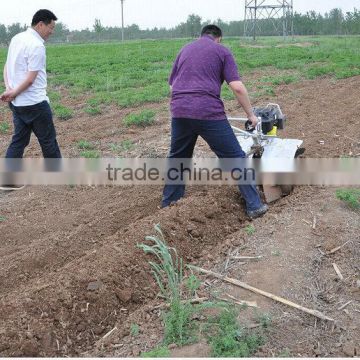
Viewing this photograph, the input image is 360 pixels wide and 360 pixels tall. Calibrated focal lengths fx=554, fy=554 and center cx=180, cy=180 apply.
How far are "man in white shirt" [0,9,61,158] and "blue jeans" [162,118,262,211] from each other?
165 cm

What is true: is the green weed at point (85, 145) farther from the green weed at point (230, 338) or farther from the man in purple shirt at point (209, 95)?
the green weed at point (230, 338)

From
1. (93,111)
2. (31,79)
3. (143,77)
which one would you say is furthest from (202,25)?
(31,79)

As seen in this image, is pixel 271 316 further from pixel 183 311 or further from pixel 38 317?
pixel 38 317

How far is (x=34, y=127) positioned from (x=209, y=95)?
2299mm

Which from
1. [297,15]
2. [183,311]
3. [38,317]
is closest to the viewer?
[183,311]

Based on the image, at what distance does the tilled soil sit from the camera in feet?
10.9

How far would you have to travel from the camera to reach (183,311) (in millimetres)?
3244

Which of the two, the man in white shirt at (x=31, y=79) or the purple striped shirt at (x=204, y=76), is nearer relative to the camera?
the purple striped shirt at (x=204, y=76)

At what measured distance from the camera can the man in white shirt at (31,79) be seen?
598cm

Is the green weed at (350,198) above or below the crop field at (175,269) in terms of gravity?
above

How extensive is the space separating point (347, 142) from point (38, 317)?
538 centimetres

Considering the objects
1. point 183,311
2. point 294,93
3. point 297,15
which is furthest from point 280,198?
point 297,15

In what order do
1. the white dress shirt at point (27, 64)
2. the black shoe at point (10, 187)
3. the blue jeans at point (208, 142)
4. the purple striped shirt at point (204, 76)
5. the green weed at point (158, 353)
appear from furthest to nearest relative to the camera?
the black shoe at point (10, 187), the white dress shirt at point (27, 64), the blue jeans at point (208, 142), the purple striped shirt at point (204, 76), the green weed at point (158, 353)

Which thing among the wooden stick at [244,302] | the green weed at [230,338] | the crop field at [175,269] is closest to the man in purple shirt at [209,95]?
the crop field at [175,269]
